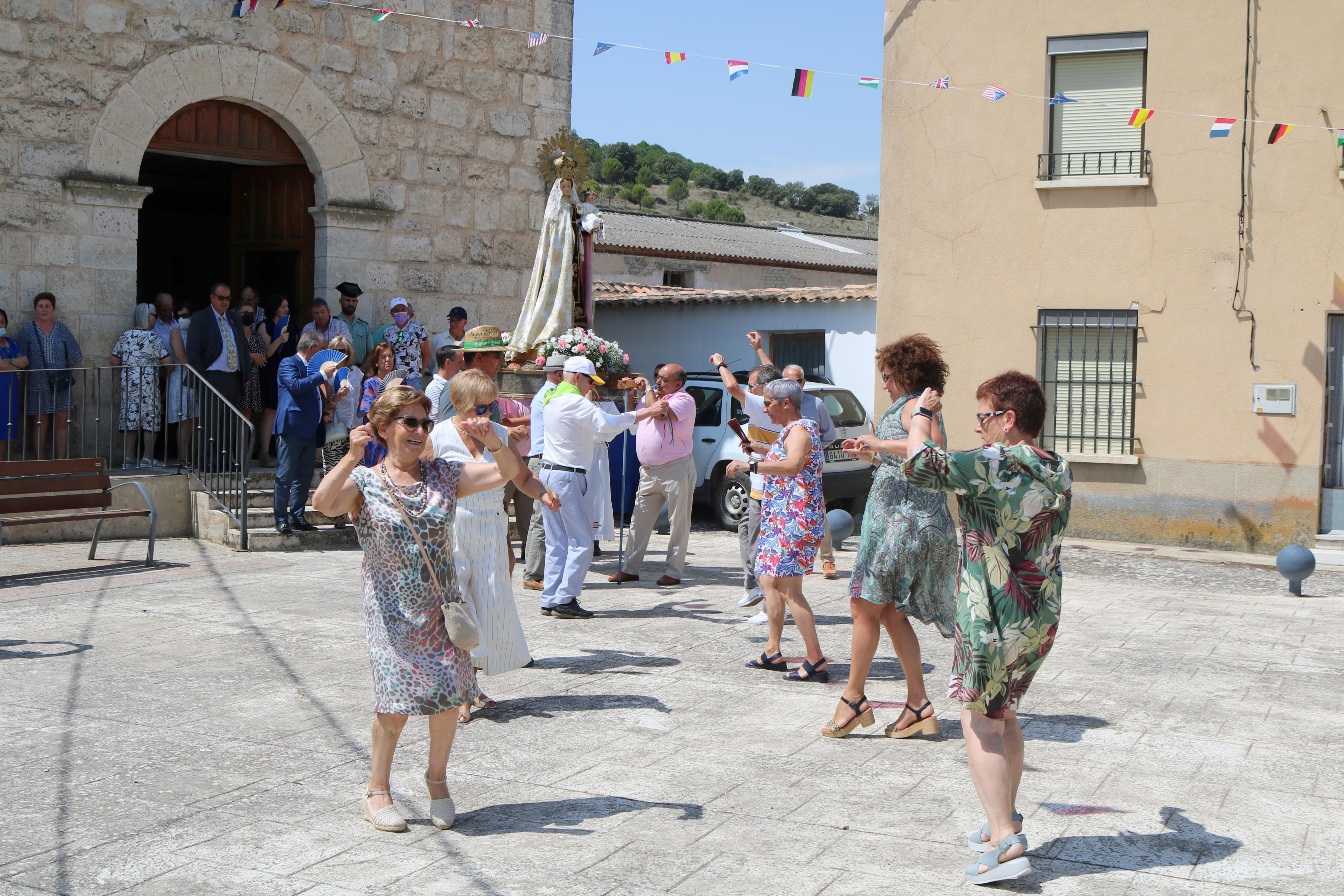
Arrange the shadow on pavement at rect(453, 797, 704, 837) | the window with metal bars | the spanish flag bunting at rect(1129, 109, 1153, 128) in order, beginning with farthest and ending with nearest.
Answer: the window with metal bars < the spanish flag bunting at rect(1129, 109, 1153, 128) < the shadow on pavement at rect(453, 797, 704, 837)

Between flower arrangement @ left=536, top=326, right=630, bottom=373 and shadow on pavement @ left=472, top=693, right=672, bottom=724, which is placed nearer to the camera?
shadow on pavement @ left=472, top=693, right=672, bottom=724

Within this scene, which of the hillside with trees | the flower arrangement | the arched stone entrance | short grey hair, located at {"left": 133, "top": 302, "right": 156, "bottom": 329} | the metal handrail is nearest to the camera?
the metal handrail

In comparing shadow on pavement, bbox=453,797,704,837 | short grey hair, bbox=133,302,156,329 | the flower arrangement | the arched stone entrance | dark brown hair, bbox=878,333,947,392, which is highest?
the arched stone entrance

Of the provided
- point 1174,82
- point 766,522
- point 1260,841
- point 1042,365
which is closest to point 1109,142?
point 1174,82

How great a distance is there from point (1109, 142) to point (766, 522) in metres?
8.91

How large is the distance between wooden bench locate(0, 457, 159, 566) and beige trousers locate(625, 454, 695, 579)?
3534 mm

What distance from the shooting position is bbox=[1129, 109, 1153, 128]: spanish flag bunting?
12023 mm

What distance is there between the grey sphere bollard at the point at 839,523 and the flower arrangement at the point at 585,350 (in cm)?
247

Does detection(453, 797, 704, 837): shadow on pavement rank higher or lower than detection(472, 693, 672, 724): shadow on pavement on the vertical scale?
lower

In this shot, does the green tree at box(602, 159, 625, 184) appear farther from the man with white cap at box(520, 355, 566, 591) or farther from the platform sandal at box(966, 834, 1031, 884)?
Answer: the platform sandal at box(966, 834, 1031, 884)

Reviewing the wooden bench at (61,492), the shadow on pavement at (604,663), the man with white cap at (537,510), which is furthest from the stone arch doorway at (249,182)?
the shadow on pavement at (604,663)

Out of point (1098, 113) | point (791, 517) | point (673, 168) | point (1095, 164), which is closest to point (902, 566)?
point (791, 517)

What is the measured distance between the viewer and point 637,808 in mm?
4430

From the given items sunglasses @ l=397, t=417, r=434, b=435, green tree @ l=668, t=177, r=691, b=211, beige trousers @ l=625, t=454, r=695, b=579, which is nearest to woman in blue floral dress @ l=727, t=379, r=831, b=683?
sunglasses @ l=397, t=417, r=434, b=435
